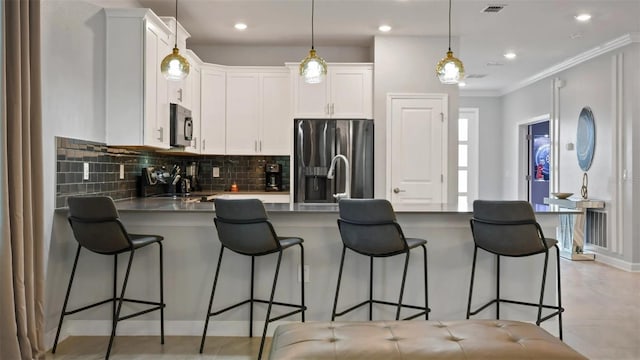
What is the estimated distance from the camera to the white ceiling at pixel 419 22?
4.92 metres

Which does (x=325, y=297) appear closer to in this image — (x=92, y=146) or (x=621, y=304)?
(x=92, y=146)

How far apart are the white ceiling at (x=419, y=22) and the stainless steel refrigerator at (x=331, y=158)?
1.08m

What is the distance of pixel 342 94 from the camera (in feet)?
19.9

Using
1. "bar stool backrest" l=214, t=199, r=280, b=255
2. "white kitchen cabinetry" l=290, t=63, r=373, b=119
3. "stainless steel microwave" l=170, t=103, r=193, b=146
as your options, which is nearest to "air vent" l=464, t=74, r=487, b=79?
"white kitchen cabinetry" l=290, t=63, r=373, b=119

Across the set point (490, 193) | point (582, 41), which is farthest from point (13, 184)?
point (490, 193)

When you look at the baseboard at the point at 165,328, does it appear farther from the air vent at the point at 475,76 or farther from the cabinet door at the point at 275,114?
the air vent at the point at 475,76

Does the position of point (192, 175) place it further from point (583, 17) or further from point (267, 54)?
point (583, 17)

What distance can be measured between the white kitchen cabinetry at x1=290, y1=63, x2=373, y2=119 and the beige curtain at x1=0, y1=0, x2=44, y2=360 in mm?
3471

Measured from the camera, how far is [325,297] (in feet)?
11.8

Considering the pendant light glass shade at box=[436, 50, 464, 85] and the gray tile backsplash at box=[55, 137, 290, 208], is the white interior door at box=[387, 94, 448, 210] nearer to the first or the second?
the gray tile backsplash at box=[55, 137, 290, 208]

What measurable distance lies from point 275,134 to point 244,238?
324 cm

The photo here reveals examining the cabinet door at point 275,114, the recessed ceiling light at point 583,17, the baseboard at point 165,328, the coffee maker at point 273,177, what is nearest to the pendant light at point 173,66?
the baseboard at point 165,328

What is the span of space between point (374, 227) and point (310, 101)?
322cm

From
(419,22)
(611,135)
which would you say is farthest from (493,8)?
(611,135)
